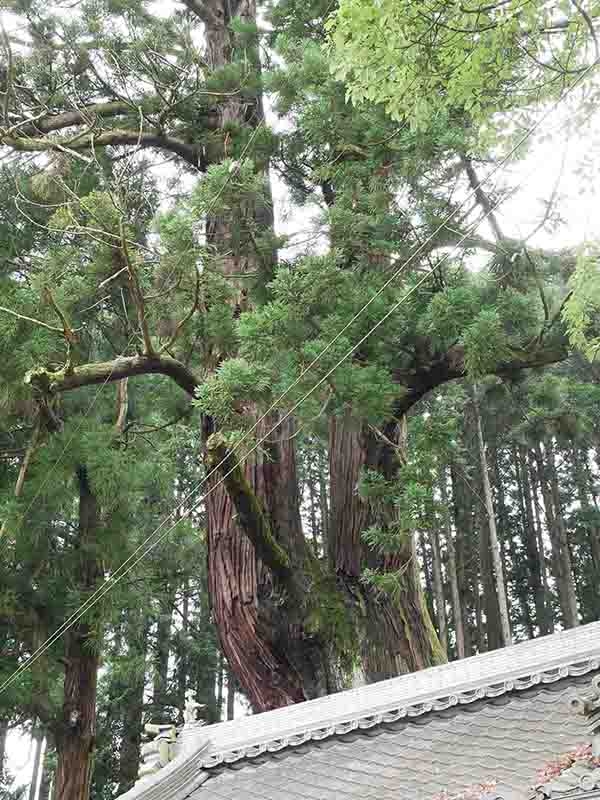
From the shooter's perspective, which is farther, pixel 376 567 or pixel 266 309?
pixel 376 567

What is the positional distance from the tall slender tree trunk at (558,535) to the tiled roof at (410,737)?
1027 cm

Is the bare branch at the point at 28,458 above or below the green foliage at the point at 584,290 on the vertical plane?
above

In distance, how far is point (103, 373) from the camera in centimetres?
504

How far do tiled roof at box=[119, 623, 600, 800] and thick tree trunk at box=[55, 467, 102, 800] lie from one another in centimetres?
348

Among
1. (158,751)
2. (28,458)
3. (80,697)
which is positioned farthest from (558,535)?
(158,751)

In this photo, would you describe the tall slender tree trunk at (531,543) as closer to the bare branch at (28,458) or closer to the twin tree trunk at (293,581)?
the twin tree trunk at (293,581)

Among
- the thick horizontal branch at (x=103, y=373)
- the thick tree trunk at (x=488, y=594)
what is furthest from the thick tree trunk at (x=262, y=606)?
the thick tree trunk at (x=488, y=594)

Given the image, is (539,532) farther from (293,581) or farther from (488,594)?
(293,581)

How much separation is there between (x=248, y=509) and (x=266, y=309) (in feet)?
3.73

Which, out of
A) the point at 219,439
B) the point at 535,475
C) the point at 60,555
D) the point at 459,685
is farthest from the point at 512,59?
the point at 535,475

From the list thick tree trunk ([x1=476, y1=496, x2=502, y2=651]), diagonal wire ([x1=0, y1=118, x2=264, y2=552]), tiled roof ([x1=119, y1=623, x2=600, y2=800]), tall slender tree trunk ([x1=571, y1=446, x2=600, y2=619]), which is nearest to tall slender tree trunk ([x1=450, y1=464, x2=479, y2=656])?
thick tree trunk ([x1=476, y1=496, x2=502, y2=651])

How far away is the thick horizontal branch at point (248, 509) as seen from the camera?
4305 mm

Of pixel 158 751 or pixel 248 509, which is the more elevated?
pixel 248 509

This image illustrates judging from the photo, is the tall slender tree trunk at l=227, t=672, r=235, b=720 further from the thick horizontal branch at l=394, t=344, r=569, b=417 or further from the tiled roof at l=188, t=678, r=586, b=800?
the tiled roof at l=188, t=678, r=586, b=800
